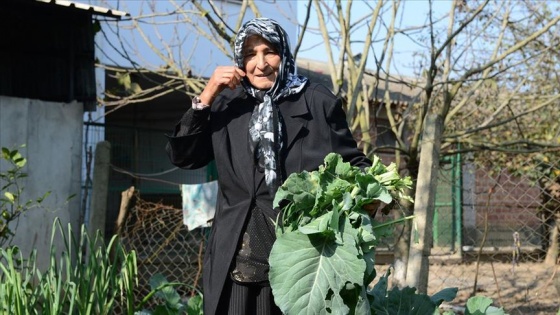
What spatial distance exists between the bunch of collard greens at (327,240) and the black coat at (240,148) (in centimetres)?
25

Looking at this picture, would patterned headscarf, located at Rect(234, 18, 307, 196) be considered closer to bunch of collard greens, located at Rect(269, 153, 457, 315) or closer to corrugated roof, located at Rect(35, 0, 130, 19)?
bunch of collard greens, located at Rect(269, 153, 457, 315)

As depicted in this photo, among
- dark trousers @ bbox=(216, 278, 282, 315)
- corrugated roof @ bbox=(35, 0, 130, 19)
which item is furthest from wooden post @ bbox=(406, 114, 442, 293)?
corrugated roof @ bbox=(35, 0, 130, 19)

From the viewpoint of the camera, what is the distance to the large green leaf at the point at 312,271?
2793 mm

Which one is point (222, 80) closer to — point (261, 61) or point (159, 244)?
point (261, 61)

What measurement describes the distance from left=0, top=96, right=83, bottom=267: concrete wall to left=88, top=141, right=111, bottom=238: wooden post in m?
1.40

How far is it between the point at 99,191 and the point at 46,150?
198cm

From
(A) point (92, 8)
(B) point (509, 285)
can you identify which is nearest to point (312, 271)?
(A) point (92, 8)

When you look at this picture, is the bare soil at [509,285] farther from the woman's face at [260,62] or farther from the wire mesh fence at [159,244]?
the woman's face at [260,62]

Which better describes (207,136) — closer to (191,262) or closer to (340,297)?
(340,297)

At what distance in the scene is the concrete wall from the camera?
7082mm

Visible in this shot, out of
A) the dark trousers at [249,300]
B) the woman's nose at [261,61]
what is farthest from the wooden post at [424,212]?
the woman's nose at [261,61]

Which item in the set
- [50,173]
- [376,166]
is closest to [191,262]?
[50,173]

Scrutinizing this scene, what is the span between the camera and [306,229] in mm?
2803

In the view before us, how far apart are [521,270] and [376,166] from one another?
611cm
